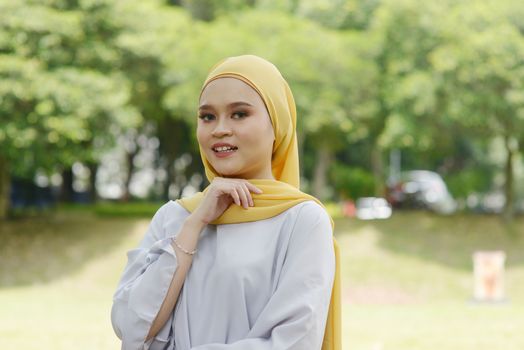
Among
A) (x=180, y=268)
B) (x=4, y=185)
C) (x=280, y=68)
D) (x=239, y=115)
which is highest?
(x=239, y=115)

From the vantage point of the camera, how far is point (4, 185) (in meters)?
21.1

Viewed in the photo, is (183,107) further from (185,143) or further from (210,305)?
(210,305)

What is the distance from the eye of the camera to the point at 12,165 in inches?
755

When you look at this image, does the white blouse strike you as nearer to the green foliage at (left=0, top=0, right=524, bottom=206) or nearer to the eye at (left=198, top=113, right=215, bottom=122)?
the eye at (left=198, top=113, right=215, bottom=122)

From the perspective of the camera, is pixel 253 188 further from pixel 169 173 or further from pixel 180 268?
pixel 169 173

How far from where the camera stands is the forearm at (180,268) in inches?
100

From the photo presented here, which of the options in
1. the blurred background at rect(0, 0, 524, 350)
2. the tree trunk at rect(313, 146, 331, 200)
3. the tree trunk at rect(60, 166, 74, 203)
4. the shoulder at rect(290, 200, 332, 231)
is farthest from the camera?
the tree trunk at rect(60, 166, 74, 203)

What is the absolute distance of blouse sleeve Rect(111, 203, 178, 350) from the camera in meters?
2.53

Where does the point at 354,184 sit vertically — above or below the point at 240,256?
below

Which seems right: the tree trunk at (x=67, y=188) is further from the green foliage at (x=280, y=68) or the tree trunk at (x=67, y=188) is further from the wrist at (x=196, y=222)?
the wrist at (x=196, y=222)

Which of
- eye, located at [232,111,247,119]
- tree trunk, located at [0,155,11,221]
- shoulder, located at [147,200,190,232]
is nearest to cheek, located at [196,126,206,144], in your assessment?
eye, located at [232,111,247,119]

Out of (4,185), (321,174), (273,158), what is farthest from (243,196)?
(321,174)

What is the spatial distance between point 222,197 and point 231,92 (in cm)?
31

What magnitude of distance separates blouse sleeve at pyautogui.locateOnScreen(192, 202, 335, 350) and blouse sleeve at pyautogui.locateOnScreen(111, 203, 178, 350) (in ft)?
0.56
